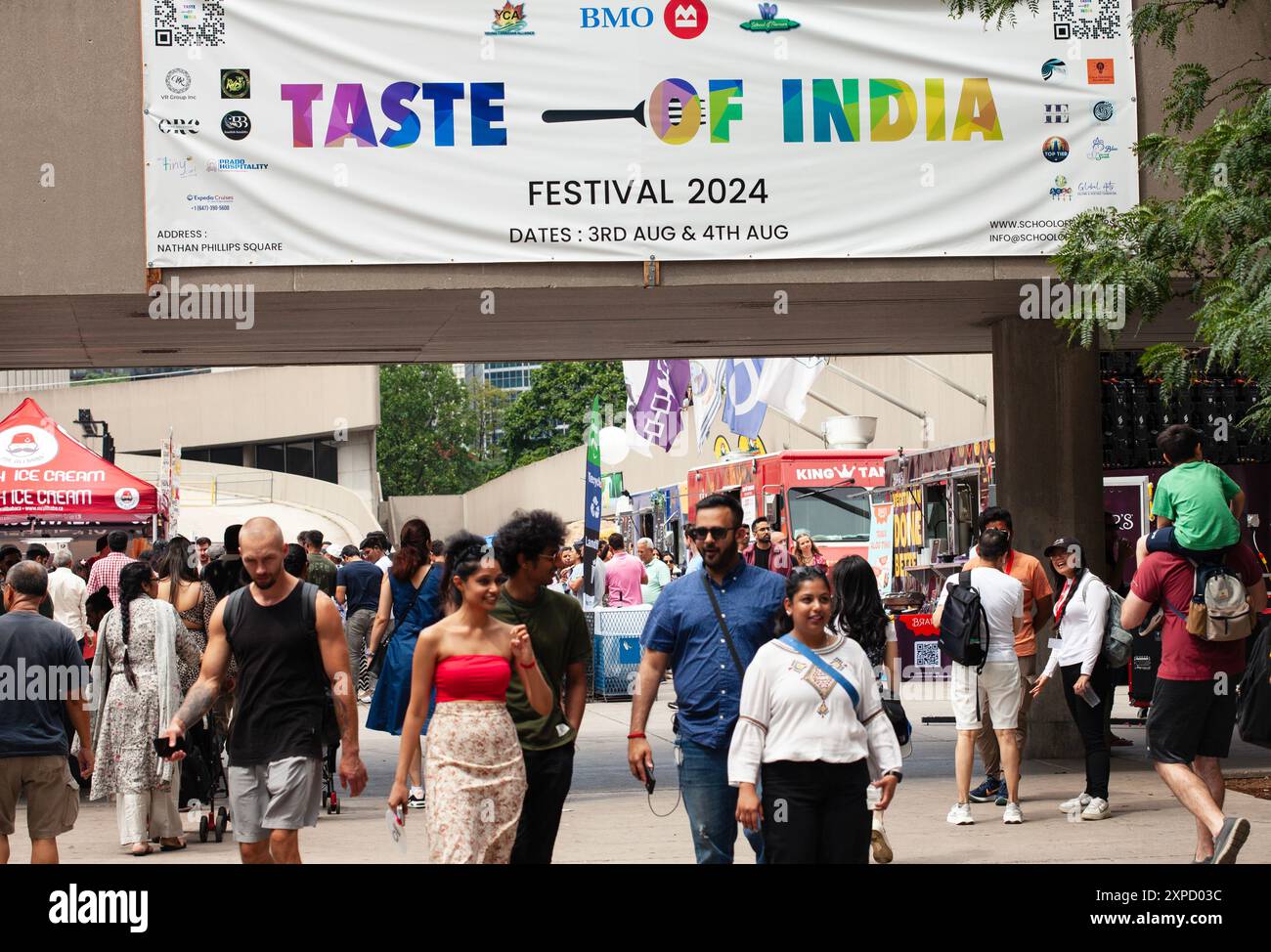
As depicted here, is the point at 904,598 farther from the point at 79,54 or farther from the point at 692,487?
the point at 692,487

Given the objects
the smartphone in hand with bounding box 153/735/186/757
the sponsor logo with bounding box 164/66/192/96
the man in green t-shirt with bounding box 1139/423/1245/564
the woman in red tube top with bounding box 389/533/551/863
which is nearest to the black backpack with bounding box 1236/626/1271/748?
the man in green t-shirt with bounding box 1139/423/1245/564

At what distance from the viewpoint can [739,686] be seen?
722cm

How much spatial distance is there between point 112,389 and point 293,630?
6203cm

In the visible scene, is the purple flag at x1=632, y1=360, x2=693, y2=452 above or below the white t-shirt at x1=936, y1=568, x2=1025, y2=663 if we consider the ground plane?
above

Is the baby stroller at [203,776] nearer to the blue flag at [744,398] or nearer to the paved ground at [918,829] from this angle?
the paved ground at [918,829]

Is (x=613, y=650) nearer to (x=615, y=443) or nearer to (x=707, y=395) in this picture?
(x=707, y=395)

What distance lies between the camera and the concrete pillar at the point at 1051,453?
1417cm

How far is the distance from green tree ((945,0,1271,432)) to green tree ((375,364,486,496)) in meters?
94.6

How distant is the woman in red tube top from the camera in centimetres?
675

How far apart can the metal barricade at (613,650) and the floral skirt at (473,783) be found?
15844mm

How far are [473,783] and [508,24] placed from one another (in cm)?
719

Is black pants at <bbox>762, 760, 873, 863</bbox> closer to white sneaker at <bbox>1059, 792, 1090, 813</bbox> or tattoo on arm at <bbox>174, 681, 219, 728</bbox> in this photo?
tattoo on arm at <bbox>174, 681, 219, 728</bbox>

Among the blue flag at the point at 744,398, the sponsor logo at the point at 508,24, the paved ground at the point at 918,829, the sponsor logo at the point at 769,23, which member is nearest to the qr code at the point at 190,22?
the sponsor logo at the point at 508,24
